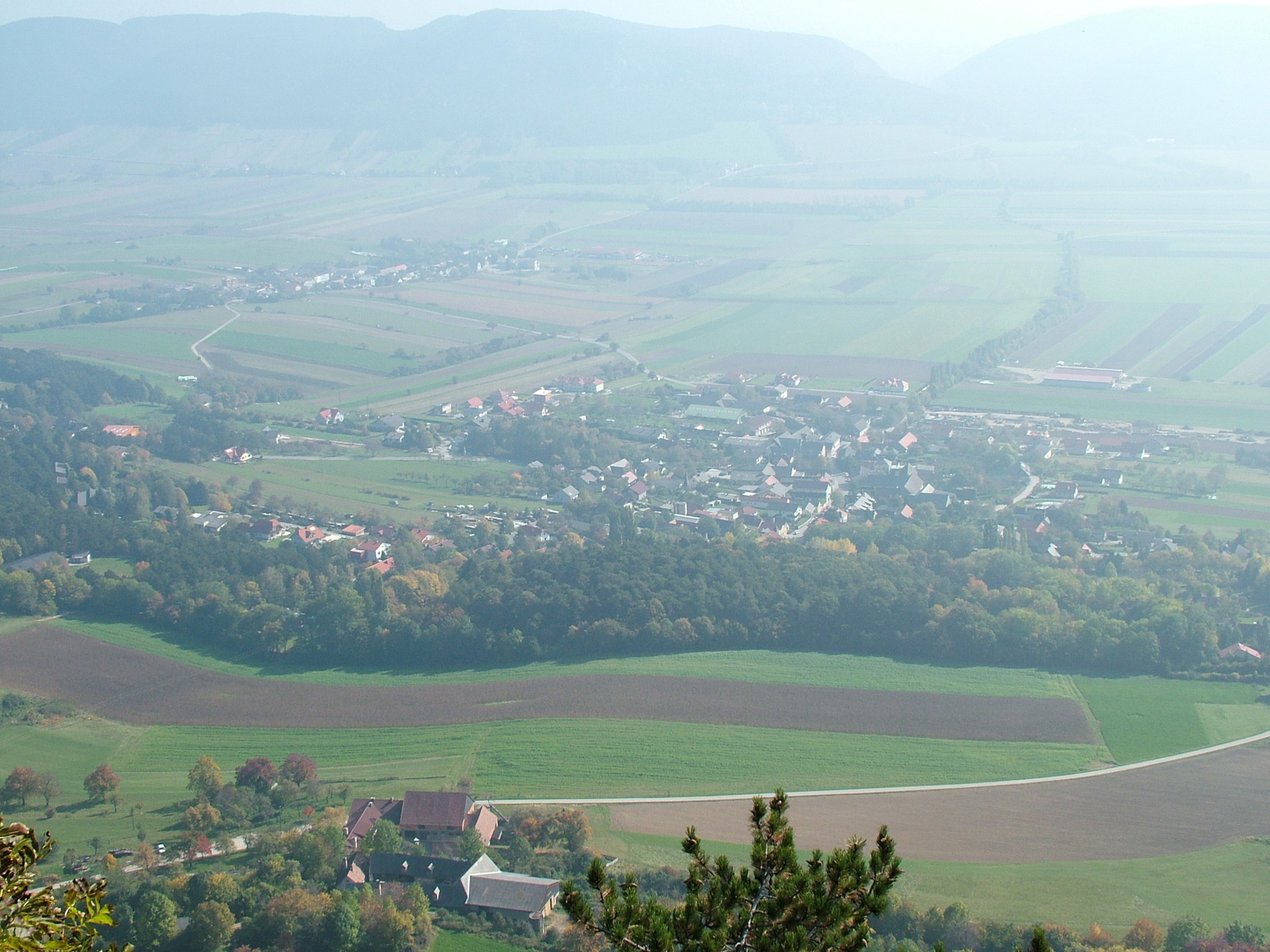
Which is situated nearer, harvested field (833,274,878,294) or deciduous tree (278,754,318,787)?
deciduous tree (278,754,318,787)

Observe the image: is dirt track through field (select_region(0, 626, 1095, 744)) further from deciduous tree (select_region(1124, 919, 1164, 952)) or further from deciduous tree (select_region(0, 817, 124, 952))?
deciduous tree (select_region(0, 817, 124, 952))

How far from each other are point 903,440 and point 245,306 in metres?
40.7

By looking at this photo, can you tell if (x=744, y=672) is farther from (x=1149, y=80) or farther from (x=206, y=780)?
(x=1149, y=80)

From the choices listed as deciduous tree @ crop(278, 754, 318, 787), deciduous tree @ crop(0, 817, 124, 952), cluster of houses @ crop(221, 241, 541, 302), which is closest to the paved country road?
deciduous tree @ crop(278, 754, 318, 787)

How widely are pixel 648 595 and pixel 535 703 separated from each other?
191 inches

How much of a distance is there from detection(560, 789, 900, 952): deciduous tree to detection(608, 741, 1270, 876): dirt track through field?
12.8m

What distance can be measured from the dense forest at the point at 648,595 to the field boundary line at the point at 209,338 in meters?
21.4

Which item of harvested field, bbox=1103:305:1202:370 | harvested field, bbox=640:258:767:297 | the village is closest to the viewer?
the village

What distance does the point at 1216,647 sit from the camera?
2661 centimetres

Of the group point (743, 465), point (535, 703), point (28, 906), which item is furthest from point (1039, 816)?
point (743, 465)

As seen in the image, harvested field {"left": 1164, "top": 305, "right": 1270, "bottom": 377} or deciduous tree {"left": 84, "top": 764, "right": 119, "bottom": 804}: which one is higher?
harvested field {"left": 1164, "top": 305, "right": 1270, "bottom": 377}

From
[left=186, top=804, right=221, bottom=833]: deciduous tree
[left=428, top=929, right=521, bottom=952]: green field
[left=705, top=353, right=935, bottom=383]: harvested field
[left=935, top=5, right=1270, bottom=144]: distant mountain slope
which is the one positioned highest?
[left=935, top=5, right=1270, bottom=144]: distant mountain slope

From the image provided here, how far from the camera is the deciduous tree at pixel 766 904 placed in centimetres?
639

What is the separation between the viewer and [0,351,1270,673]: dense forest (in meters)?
27.4
